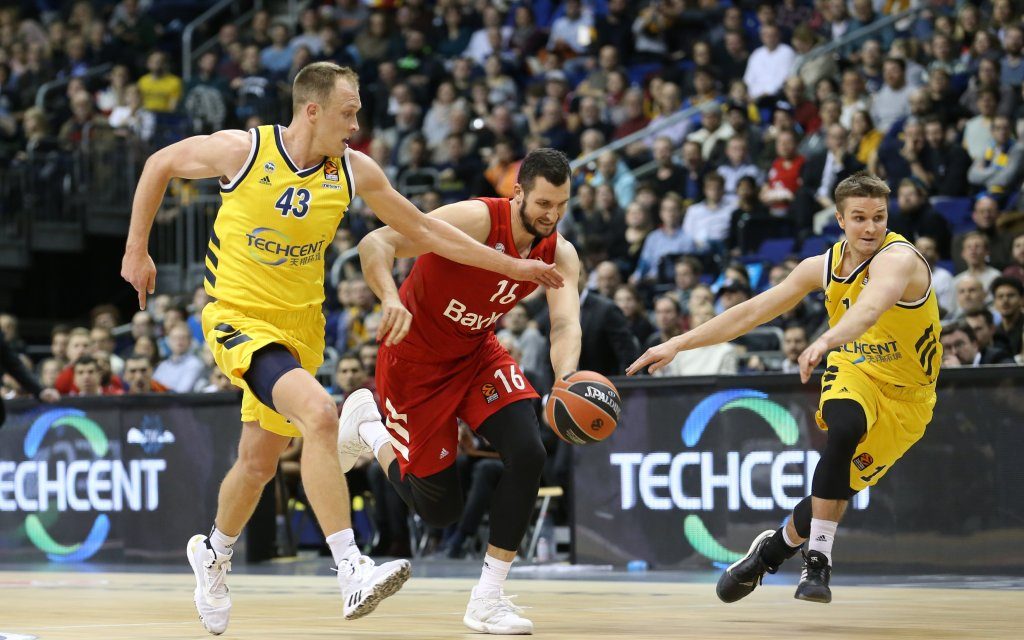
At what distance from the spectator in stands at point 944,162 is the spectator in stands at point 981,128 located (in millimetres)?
165

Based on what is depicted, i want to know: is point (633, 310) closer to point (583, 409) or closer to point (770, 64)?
point (770, 64)

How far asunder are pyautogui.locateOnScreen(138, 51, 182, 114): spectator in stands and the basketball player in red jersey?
540 inches

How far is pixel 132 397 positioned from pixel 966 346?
6.49 m

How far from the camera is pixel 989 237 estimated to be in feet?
41.5

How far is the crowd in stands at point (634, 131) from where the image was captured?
→ 12664 millimetres

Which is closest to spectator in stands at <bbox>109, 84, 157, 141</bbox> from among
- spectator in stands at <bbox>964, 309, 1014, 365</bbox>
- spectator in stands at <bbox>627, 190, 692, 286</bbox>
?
spectator in stands at <bbox>627, 190, 692, 286</bbox>

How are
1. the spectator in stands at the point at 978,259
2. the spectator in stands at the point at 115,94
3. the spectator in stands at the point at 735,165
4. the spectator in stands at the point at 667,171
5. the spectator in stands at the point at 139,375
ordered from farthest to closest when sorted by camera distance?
the spectator in stands at the point at 115,94 → the spectator in stands at the point at 667,171 → the spectator in stands at the point at 735,165 → the spectator in stands at the point at 139,375 → the spectator in stands at the point at 978,259

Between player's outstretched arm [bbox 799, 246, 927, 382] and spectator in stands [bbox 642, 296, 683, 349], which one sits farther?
spectator in stands [bbox 642, 296, 683, 349]

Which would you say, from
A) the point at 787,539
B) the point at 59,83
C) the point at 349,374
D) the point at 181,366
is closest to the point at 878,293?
the point at 787,539

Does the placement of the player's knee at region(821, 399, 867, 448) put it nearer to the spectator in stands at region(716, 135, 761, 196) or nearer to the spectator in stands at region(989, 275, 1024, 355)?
the spectator in stands at region(989, 275, 1024, 355)

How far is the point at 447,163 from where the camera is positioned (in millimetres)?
17594

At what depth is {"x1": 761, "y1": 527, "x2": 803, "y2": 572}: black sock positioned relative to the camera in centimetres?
708

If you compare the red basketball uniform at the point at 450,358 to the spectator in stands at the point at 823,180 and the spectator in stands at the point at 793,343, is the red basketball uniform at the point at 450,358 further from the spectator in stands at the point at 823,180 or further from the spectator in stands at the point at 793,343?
the spectator in stands at the point at 823,180

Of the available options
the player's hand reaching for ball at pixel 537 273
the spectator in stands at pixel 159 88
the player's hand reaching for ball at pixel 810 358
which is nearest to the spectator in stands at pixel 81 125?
the spectator in stands at pixel 159 88
